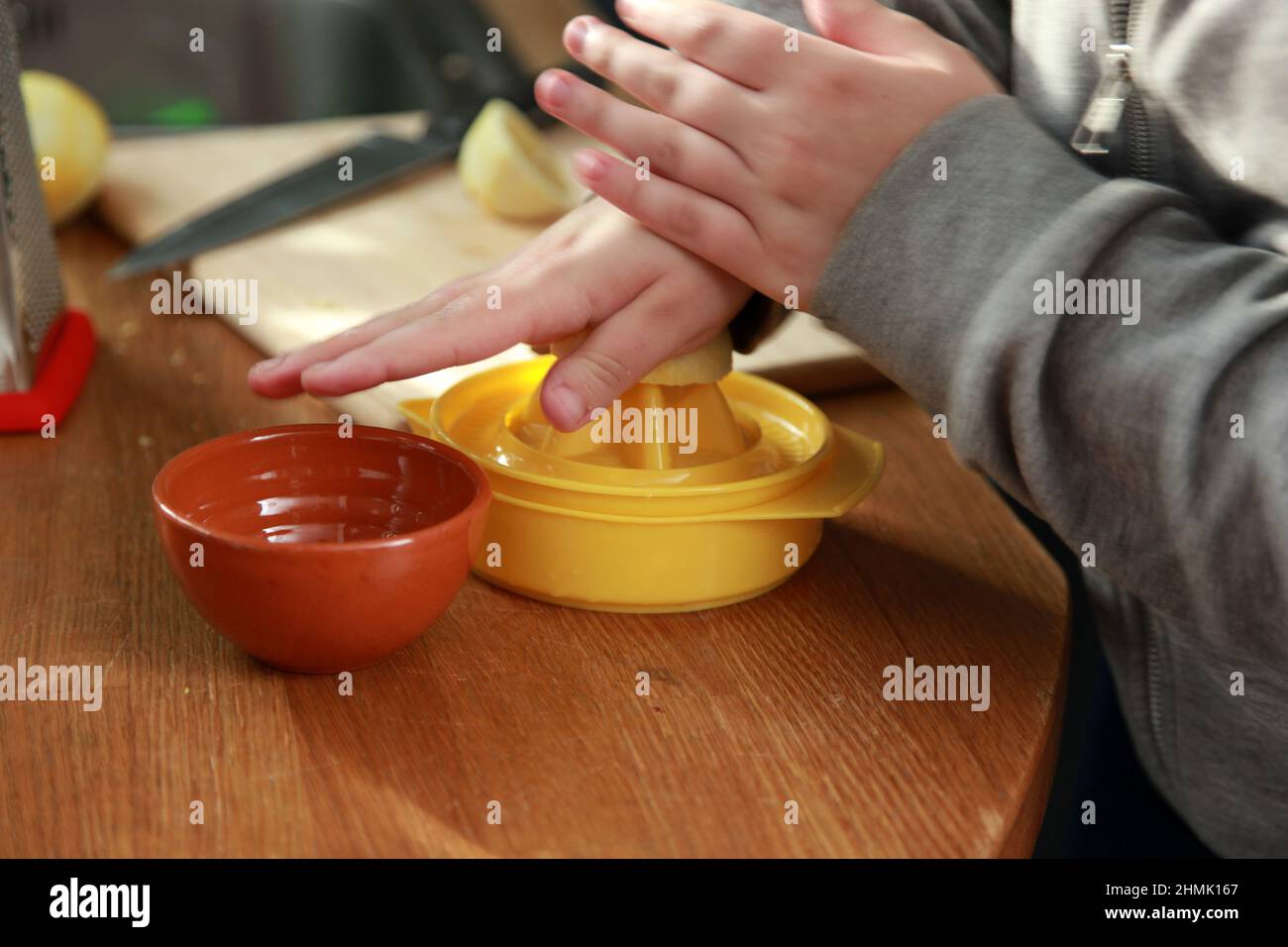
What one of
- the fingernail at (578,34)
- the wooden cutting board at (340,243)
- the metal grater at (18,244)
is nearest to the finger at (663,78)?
the fingernail at (578,34)

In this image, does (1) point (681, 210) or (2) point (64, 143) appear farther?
(2) point (64, 143)

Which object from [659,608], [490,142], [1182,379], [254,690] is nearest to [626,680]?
[659,608]

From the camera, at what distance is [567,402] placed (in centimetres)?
70

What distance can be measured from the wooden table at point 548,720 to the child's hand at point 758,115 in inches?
7.7

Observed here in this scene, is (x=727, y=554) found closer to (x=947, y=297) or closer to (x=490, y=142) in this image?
(x=947, y=297)

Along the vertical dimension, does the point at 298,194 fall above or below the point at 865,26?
below

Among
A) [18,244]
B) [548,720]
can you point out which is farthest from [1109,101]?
[18,244]

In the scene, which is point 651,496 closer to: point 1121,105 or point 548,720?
point 548,720

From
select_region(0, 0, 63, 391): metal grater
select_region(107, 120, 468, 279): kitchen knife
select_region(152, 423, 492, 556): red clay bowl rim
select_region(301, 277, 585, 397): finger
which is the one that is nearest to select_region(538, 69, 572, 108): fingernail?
select_region(301, 277, 585, 397): finger

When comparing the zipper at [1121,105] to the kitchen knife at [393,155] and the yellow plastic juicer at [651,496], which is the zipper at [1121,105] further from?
the kitchen knife at [393,155]

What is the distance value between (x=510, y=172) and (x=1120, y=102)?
2.34ft

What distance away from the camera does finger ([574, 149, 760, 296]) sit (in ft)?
2.38

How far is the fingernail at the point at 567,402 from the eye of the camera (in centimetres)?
70

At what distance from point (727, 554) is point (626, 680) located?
0.10 meters
